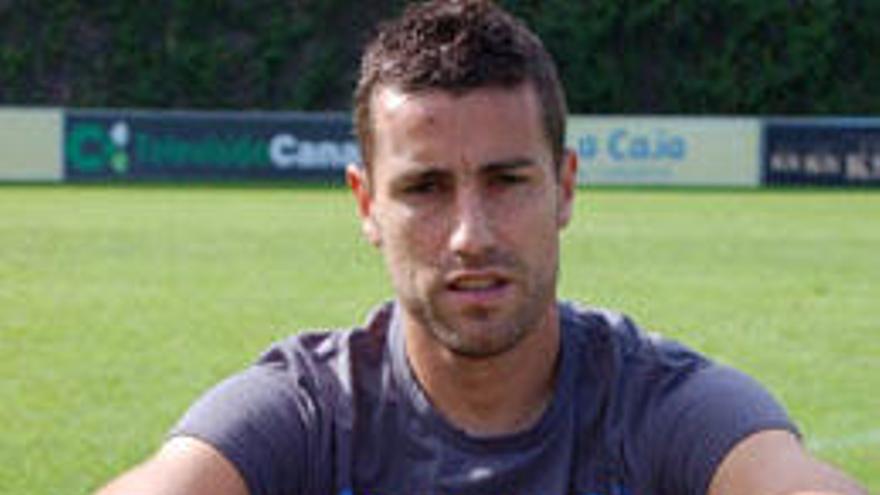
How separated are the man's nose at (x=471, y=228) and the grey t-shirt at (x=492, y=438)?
331 mm

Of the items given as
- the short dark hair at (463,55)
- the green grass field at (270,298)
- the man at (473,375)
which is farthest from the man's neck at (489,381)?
the green grass field at (270,298)

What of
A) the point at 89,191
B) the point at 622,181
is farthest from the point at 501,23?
the point at 622,181

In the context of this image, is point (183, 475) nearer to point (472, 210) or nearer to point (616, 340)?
point (472, 210)

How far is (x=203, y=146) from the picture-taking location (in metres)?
34.2

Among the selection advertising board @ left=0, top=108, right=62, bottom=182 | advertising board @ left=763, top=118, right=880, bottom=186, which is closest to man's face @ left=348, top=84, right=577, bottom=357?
advertising board @ left=0, top=108, right=62, bottom=182

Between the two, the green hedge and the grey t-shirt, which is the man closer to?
the grey t-shirt

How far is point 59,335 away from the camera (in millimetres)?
12695

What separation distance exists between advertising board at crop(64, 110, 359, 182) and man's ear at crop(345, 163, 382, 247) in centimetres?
2950

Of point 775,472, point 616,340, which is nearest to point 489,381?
point 616,340

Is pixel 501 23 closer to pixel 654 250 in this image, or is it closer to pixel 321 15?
pixel 654 250

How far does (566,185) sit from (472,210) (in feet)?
0.83

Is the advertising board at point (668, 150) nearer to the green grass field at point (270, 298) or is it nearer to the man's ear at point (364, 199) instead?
the green grass field at point (270, 298)

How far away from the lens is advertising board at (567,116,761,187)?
3403cm

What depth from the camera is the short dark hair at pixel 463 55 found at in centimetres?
371
